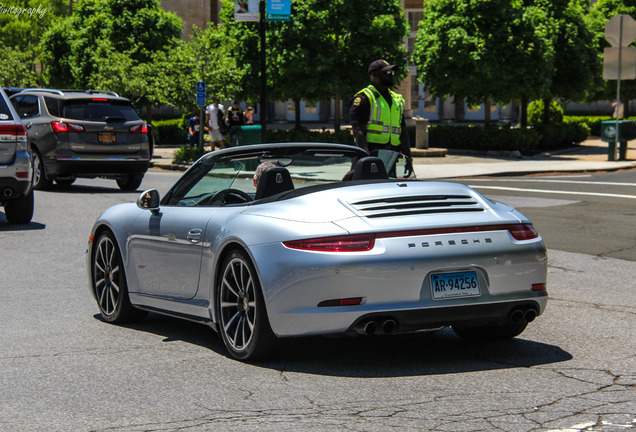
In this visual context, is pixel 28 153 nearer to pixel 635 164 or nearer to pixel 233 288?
pixel 233 288

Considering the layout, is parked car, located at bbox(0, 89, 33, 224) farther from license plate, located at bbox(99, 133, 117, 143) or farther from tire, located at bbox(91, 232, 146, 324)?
tire, located at bbox(91, 232, 146, 324)

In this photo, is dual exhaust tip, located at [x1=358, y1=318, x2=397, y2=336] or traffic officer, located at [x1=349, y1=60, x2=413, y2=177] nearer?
dual exhaust tip, located at [x1=358, y1=318, x2=397, y2=336]

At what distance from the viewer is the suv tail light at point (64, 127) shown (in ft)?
62.8

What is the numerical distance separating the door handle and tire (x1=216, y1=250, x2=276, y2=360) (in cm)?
35

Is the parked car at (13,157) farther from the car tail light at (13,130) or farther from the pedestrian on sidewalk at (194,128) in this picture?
the pedestrian on sidewalk at (194,128)

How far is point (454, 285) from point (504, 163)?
1072 inches

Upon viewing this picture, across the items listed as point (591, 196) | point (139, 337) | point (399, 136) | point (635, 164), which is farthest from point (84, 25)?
point (139, 337)

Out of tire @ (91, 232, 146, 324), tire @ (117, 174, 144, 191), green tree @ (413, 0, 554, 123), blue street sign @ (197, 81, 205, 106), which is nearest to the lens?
tire @ (91, 232, 146, 324)

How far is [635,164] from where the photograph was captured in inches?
1196

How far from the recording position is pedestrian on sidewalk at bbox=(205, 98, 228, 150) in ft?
111

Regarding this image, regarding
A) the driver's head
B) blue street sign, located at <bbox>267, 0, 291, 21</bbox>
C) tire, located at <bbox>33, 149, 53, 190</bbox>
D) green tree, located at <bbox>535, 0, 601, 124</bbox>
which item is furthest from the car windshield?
green tree, located at <bbox>535, 0, 601, 124</bbox>

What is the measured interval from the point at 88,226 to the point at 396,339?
8.27 metres

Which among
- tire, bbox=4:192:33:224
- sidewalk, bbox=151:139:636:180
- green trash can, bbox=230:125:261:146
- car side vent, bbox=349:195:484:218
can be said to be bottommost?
sidewalk, bbox=151:139:636:180

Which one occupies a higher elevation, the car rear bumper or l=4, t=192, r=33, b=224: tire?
the car rear bumper
